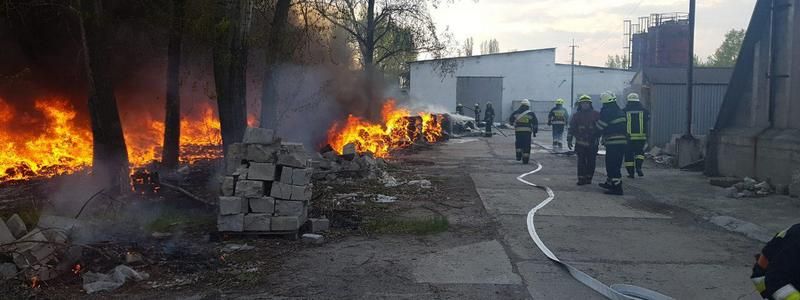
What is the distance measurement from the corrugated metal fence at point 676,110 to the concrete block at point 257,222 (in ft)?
46.7

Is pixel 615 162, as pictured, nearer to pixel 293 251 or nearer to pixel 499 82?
pixel 293 251

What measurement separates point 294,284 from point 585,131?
23.9 ft

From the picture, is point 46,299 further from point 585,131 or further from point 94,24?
point 585,131

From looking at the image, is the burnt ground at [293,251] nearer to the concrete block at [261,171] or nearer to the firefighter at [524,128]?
the concrete block at [261,171]

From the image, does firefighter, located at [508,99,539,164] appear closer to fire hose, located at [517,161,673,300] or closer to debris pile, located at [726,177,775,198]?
debris pile, located at [726,177,775,198]

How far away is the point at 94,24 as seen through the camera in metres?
8.26

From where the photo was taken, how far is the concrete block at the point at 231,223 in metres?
6.42

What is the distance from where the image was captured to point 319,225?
688 centimetres

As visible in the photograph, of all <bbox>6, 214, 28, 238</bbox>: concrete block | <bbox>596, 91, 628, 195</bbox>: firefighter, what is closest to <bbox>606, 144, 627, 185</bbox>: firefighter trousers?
<bbox>596, 91, 628, 195</bbox>: firefighter

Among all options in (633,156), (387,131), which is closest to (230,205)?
(633,156)

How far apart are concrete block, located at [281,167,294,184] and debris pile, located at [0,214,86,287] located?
2.11 meters

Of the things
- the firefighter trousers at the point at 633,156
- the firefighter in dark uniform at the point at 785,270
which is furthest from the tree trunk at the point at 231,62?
the firefighter in dark uniform at the point at 785,270

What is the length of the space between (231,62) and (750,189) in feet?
29.0

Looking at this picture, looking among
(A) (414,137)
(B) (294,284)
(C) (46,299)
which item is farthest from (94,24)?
(A) (414,137)
